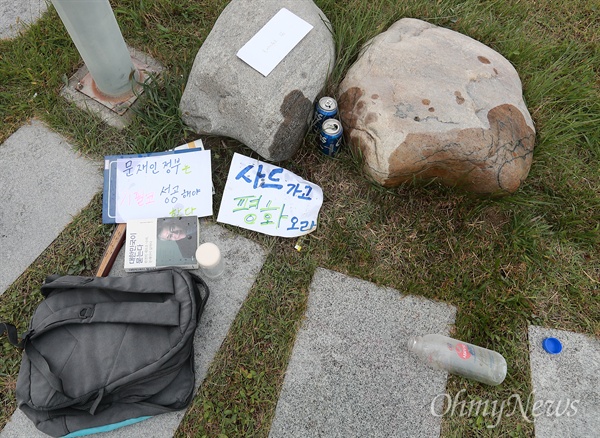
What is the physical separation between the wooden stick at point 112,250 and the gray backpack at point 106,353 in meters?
0.16

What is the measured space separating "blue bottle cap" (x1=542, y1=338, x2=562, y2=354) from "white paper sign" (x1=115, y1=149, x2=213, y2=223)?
1695 mm

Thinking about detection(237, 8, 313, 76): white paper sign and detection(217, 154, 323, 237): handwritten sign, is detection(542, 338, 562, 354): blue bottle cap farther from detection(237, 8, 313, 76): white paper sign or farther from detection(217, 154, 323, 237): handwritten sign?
detection(237, 8, 313, 76): white paper sign

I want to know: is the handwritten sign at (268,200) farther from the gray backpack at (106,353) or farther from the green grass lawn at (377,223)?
the gray backpack at (106,353)

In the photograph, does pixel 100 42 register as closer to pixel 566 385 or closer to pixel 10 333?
pixel 10 333

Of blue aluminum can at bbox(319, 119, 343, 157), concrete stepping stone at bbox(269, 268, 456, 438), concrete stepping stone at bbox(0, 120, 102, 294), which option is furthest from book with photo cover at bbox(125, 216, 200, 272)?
blue aluminum can at bbox(319, 119, 343, 157)

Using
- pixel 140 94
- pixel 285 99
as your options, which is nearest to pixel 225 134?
pixel 285 99

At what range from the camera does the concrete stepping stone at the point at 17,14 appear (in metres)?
2.67

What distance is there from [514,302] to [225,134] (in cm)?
165

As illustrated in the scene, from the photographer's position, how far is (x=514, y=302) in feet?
6.75

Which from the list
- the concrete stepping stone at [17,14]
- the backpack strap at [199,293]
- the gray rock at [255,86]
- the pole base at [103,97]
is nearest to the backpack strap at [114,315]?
the backpack strap at [199,293]

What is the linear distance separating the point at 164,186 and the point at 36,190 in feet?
2.20

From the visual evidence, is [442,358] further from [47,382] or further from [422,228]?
[47,382]

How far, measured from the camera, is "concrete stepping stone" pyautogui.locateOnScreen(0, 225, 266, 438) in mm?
1803

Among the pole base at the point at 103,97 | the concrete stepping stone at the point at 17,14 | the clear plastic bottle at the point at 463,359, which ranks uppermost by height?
the concrete stepping stone at the point at 17,14
